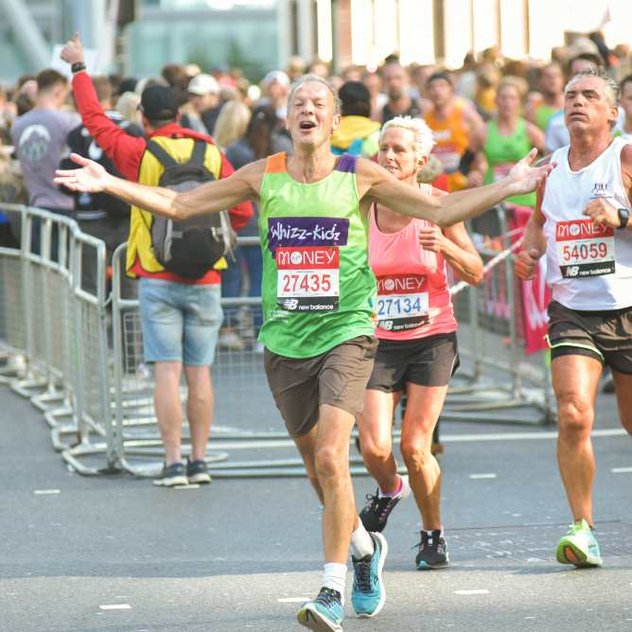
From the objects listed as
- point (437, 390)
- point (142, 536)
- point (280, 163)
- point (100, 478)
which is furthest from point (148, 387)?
point (280, 163)

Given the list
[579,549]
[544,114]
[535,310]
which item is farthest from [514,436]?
[544,114]

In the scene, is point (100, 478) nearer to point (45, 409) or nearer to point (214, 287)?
point (214, 287)

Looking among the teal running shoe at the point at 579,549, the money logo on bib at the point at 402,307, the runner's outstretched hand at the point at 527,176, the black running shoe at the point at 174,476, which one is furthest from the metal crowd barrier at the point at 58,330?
the runner's outstretched hand at the point at 527,176

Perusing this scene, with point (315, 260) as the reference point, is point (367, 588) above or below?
below

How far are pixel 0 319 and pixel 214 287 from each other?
4.42 metres

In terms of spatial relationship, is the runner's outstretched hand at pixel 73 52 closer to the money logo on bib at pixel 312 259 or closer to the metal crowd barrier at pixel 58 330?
the metal crowd barrier at pixel 58 330

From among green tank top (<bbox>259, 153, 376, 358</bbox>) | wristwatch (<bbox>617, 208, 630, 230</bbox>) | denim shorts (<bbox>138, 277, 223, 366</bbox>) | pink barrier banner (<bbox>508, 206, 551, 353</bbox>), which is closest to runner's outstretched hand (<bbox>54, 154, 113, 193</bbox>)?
green tank top (<bbox>259, 153, 376, 358</bbox>)

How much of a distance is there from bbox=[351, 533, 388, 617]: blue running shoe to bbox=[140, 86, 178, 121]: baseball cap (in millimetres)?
3702

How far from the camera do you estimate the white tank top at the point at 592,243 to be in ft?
26.6

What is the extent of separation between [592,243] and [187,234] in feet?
8.54

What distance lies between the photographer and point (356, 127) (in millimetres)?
12430

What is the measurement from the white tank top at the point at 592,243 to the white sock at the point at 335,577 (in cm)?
193

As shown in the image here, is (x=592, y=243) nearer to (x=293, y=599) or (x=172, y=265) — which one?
(x=293, y=599)

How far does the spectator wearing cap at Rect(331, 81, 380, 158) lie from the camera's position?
12.2 m
